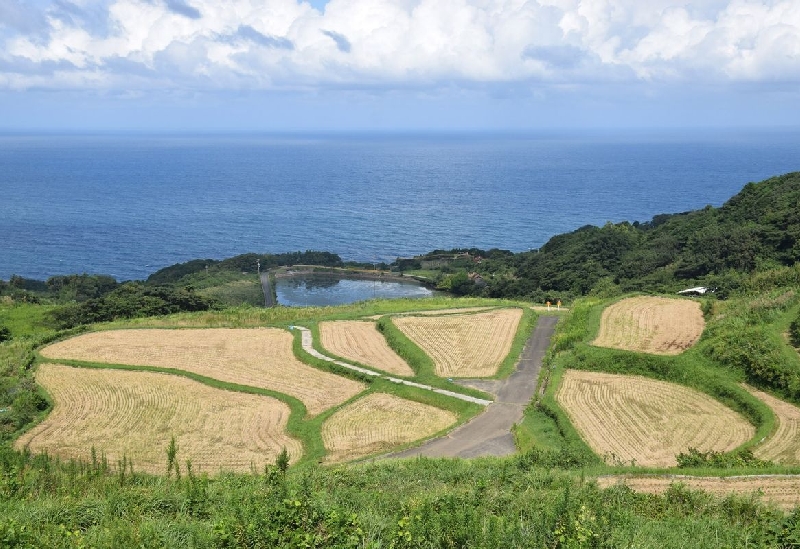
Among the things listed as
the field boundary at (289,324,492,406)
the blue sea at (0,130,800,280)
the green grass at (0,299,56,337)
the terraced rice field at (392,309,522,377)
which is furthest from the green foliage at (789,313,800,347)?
the blue sea at (0,130,800,280)

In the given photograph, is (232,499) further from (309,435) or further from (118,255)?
(118,255)

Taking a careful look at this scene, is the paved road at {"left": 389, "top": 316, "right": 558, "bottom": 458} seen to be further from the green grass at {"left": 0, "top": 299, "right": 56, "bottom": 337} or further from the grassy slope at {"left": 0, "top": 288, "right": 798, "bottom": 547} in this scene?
the green grass at {"left": 0, "top": 299, "right": 56, "bottom": 337}

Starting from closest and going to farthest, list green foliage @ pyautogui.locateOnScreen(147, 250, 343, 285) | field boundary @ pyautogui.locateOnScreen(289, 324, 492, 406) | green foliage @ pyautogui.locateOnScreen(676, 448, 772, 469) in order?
green foliage @ pyautogui.locateOnScreen(676, 448, 772, 469) < field boundary @ pyautogui.locateOnScreen(289, 324, 492, 406) < green foliage @ pyautogui.locateOnScreen(147, 250, 343, 285)

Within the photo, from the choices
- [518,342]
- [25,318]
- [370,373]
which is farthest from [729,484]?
[25,318]

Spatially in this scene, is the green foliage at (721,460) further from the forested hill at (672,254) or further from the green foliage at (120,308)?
the green foliage at (120,308)

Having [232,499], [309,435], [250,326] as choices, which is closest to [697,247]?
[250,326]

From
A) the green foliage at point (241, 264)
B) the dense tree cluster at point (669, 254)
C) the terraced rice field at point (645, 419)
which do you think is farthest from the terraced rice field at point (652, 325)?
the green foliage at point (241, 264)
